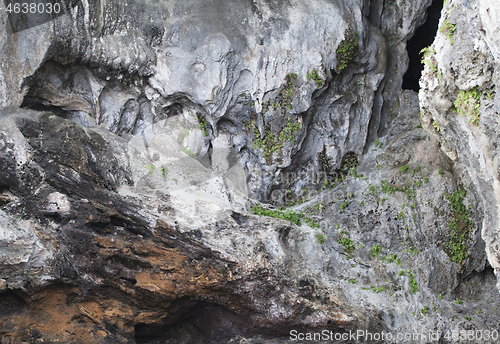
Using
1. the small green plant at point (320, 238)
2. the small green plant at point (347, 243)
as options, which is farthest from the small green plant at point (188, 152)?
the small green plant at point (347, 243)

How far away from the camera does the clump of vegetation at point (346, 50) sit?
9.20 meters

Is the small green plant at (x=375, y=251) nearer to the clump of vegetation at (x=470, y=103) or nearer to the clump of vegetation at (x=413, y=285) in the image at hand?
the clump of vegetation at (x=413, y=285)

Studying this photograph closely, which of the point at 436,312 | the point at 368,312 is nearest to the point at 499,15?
the point at 368,312

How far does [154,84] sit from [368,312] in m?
6.64

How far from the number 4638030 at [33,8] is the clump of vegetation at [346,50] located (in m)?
6.11

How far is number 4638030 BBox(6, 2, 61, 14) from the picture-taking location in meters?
7.01

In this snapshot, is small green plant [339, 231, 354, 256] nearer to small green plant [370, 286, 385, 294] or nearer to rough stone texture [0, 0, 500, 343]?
rough stone texture [0, 0, 500, 343]

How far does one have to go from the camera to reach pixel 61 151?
21.1ft

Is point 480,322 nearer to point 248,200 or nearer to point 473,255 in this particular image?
point 473,255

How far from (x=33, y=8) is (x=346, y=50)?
6.68 m

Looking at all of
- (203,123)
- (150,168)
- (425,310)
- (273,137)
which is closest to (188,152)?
(203,123)

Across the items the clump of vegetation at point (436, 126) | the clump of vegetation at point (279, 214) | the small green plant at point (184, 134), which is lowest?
the clump of vegetation at point (279, 214)

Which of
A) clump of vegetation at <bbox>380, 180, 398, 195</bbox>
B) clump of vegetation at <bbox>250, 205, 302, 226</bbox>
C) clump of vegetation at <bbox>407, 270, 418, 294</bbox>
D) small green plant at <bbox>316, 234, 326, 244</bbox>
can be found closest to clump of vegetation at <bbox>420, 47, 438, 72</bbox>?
clump of vegetation at <bbox>380, 180, 398, 195</bbox>

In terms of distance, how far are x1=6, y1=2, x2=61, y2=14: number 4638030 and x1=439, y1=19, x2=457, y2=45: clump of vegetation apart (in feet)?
22.5
